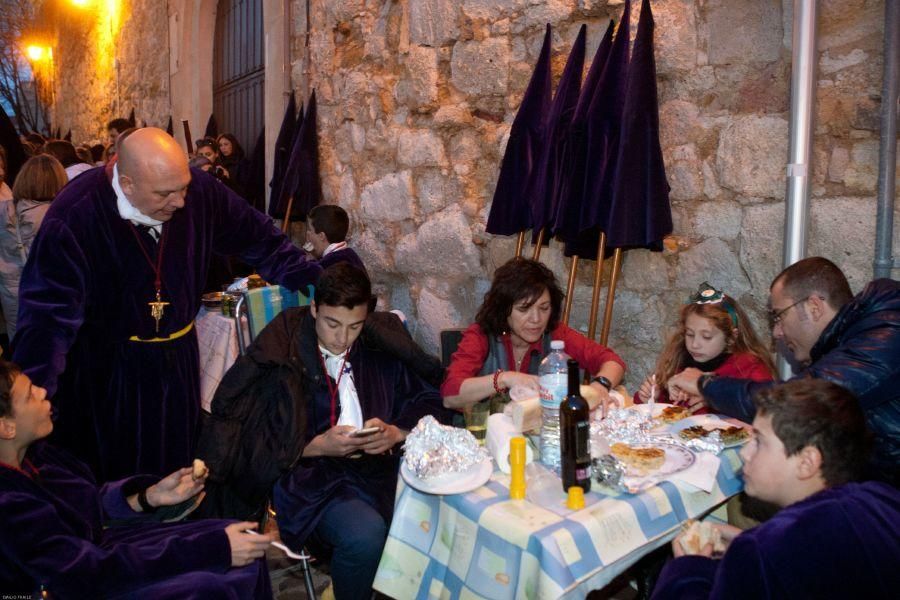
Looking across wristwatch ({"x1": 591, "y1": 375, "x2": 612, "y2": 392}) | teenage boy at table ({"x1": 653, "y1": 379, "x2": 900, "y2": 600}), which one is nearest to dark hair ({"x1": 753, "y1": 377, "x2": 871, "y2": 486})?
teenage boy at table ({"x1": 653, "y1": 379, "x2": 900, "y2": 600})

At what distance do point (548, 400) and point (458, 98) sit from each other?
2.66 metres

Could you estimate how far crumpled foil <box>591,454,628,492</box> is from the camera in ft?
6.34

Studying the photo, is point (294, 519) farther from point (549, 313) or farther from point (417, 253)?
point (417, 253)

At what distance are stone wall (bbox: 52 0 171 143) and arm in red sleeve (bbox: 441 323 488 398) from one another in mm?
8101

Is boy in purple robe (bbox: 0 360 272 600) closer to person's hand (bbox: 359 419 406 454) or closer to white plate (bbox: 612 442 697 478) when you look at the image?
person's hand (bbox: 359 419 406 454)

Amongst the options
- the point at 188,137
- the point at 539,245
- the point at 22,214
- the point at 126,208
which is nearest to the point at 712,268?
the point at 539,245

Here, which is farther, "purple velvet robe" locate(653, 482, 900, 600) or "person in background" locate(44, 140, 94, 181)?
"person in background" locate(44, 140, 94, 181)

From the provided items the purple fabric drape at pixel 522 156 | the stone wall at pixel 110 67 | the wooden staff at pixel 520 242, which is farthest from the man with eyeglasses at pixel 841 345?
the stone wall at pixel 110 67

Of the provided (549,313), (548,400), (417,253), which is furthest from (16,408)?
(417,253)

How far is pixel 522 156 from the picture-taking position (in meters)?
3.77

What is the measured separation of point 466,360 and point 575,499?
122 cm

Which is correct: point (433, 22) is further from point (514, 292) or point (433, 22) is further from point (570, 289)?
point (514, 292)

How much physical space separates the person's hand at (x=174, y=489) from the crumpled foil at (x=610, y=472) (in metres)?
1.23

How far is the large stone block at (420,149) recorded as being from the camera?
452 cm
